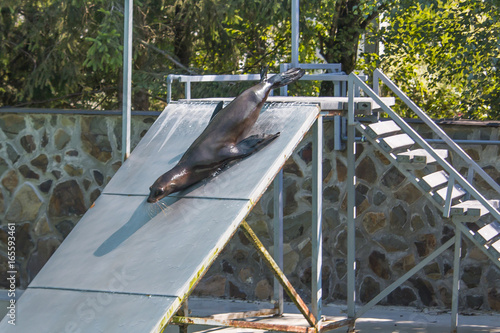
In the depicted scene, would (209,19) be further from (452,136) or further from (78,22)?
(452,136)

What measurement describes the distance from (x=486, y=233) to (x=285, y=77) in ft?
6.56

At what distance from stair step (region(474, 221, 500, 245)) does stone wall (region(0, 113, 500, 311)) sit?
1165mm

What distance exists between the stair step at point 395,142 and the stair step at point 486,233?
0.90 m

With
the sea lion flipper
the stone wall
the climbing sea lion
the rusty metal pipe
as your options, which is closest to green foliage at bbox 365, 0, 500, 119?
the stone wall

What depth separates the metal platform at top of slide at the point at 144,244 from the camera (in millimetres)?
4602

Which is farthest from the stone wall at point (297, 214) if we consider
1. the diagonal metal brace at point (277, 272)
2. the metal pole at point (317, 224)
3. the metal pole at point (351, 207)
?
the diagonal metal brace at point (277, 272)

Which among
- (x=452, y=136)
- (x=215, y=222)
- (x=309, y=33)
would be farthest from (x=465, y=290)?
(x=309, y=33)

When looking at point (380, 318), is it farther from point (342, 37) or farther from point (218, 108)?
point (342, 37)

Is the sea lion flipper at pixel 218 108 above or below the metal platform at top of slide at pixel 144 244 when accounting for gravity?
above

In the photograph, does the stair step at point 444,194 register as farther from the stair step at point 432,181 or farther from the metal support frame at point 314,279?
the metal support frame at point 314,279

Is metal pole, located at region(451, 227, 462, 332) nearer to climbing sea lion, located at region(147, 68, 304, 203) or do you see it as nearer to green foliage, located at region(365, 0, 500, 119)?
climbing sea lion, located at region(147, 68, 304, 203)

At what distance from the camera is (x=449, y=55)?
11531 millimetres

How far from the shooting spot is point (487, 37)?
927 centimetres

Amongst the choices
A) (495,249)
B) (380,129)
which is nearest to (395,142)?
(380,129)
